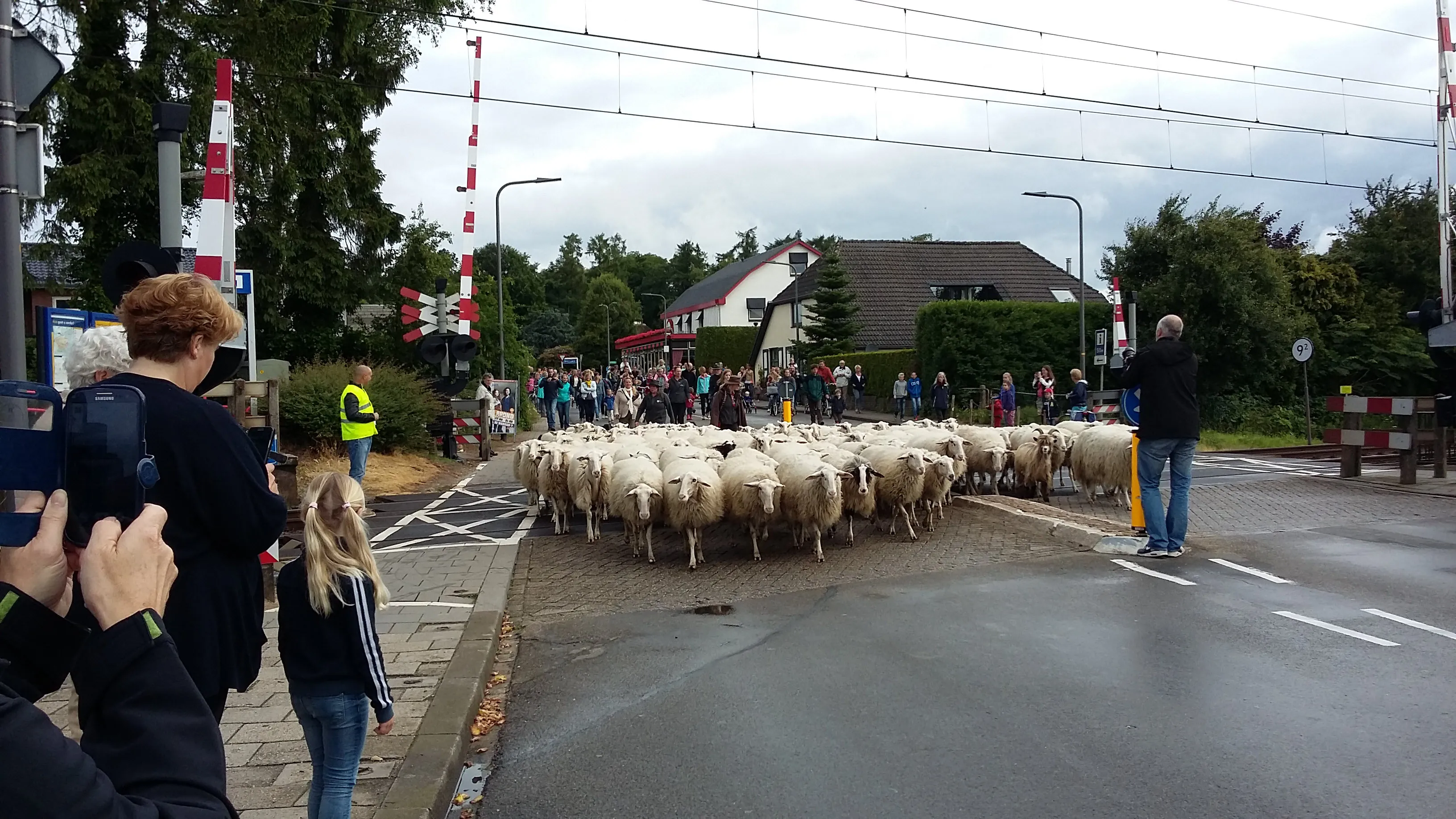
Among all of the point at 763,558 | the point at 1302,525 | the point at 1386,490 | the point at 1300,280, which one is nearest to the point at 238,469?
the point at 763,558

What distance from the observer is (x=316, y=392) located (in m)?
17.6

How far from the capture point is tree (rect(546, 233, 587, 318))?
123750 millimetres

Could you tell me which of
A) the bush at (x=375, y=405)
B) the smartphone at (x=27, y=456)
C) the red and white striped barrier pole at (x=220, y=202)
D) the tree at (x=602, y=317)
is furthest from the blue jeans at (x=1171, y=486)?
the tree at (x=602, y=317)

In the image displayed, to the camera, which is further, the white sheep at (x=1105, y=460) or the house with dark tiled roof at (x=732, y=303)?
the house with dark tiled roof at (x=732, y=303)

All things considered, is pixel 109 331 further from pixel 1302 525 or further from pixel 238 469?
pixel 1302 525

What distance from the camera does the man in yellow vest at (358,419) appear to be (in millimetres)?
12328

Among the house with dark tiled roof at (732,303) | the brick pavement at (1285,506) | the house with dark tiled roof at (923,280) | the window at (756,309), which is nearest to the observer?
the brick pavement at (1285,506)

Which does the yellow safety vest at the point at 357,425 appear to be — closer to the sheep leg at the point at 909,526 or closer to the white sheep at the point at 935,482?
the sheep leg at the point at 909,526

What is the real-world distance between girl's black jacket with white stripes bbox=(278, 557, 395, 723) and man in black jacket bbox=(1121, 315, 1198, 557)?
7.54 metres

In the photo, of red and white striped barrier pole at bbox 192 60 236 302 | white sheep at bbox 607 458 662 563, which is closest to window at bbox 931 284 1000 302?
white sheep at bbox 607 458 662 563

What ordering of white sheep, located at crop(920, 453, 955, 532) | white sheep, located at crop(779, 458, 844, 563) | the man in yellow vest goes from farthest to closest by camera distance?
the man in yellow vest
white sheep, located at crop(920, 453, 955, 532)
white sheep, located at crop(779, 458, 844, 563)

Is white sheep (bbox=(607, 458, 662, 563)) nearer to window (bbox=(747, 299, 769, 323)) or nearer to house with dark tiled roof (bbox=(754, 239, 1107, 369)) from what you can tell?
house with dark tiled roof (bbox=(754, 239, 1107, 369))

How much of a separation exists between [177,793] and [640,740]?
11.9 ft

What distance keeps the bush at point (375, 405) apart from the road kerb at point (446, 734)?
11.2 meters
